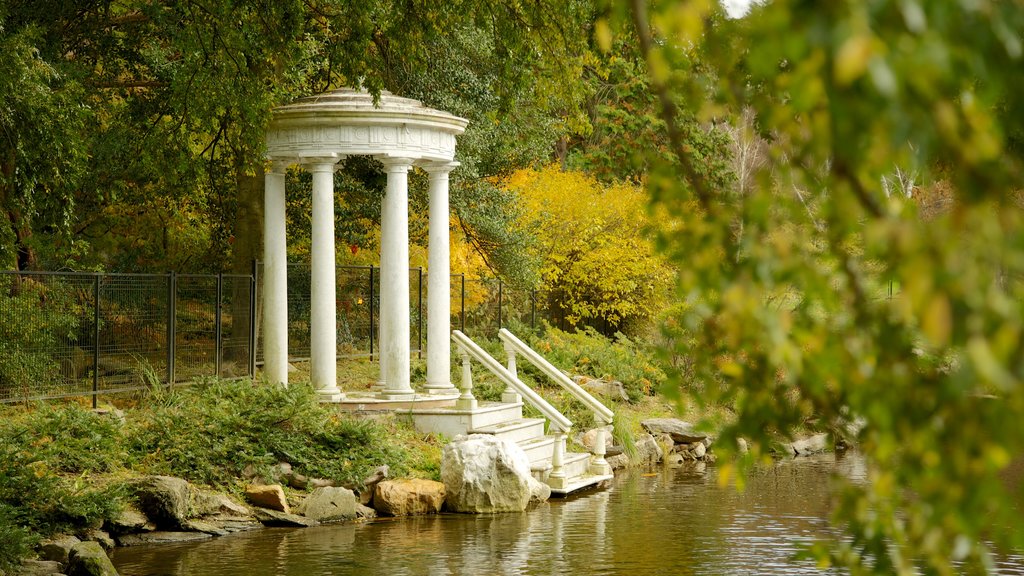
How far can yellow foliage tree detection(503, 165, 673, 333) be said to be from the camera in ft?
94.0

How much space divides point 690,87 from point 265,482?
11630mm

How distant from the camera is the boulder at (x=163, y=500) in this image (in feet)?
40.2

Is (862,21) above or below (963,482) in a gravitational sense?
above

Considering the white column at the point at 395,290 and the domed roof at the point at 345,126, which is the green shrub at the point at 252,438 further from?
the domed roof at the point at 345,126

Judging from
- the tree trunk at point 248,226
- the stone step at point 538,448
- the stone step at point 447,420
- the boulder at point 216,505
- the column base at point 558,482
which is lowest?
the column base at point 558,482

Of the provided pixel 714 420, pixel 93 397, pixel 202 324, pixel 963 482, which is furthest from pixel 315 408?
pixel 963 482

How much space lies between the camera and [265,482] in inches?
542

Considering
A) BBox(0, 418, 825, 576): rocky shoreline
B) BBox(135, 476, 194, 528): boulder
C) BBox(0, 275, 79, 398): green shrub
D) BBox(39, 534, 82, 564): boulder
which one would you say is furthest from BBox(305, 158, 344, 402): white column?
BBox(39, 534, 82, 564): boulder

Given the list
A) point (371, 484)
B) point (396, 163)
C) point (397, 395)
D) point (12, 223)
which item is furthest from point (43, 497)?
point (396, 163)

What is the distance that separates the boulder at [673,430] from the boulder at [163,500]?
36.6 ft

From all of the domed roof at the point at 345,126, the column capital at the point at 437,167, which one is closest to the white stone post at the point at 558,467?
the column capital at the point at 437,167

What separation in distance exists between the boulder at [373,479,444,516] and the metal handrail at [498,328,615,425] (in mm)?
5245

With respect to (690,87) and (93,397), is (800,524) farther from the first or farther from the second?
(690,87)

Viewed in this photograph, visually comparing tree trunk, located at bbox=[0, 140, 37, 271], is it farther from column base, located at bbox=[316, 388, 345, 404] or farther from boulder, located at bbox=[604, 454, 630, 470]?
boulder, located at bbox=[604, 454, 630, 470]
